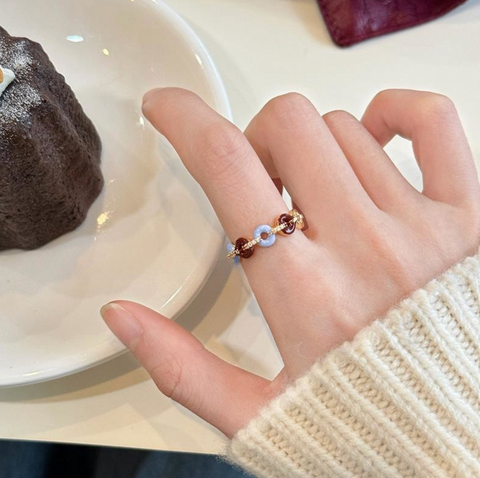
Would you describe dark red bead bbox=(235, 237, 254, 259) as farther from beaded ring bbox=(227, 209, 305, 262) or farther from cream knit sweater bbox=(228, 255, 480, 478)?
cream knit sweater bbox=(228, 255, 480, 478)

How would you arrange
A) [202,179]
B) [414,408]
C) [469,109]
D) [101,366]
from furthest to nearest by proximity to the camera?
[469,109] → [101,366] → [202,179] → [414,408]

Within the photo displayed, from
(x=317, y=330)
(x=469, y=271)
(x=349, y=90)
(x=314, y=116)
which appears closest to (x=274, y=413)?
(x=317, y=330)

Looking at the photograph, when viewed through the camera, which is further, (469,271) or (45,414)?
(45,414)

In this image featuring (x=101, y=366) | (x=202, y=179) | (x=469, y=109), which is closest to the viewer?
(x=202, y=179)

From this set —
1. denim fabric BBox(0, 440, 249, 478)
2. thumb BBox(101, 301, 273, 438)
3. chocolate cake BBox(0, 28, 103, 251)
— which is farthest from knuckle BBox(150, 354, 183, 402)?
denim fabric BBox(0, 440, 249, 478)

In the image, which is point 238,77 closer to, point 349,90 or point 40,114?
point 349,90

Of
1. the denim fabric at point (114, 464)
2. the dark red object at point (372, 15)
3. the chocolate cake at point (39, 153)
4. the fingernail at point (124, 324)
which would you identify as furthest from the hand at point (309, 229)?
the denim fabric at point (114, 464)
